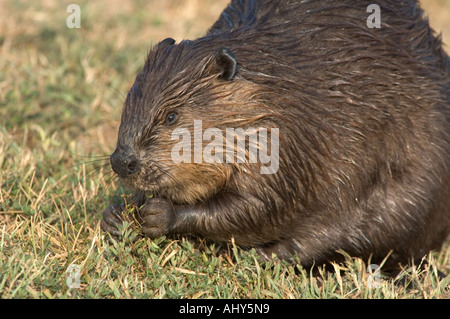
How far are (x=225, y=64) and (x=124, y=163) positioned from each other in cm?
57

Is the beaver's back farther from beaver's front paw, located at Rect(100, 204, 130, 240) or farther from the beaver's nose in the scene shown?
beaver's front paw, located at Rect(100, 204, 130, 240)

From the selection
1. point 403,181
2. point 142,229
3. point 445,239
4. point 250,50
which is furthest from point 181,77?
point 445,239

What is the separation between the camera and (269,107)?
11.2 feet

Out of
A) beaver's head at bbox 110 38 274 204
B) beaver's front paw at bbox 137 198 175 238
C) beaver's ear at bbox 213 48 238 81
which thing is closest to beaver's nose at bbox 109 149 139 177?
beaver's head at bbox 110 38 274 204

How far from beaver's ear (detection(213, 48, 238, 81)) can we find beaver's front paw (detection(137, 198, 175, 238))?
0.59m

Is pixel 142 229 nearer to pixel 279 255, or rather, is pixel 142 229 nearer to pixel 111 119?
pixel 279 255

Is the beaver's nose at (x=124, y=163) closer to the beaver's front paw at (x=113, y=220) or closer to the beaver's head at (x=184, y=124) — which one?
the beaver's head at (x=184, y=124)

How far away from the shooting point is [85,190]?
398cm

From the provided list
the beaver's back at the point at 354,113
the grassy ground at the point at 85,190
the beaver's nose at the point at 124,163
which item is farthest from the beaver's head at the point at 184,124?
the grassy ground at the point at 85,190

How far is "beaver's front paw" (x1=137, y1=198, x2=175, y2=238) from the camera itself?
3.42 metres

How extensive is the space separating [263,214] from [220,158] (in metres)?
0.32

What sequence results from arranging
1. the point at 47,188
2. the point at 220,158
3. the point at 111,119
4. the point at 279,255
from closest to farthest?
the point at 220,158, the point at 279,255, the point at 47,188, the point at 111,119

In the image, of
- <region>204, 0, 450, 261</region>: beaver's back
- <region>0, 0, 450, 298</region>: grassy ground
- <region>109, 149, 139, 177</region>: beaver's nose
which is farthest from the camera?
<region>204, 0, 450, 261</region>: beaver's back

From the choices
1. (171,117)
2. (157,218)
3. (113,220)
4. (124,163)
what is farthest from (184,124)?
(113,220)
